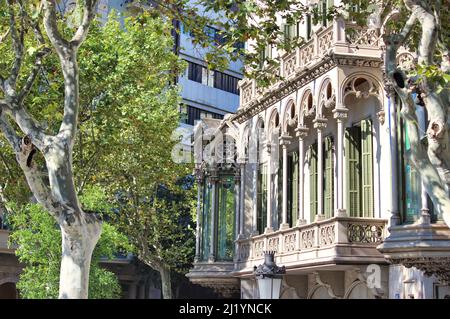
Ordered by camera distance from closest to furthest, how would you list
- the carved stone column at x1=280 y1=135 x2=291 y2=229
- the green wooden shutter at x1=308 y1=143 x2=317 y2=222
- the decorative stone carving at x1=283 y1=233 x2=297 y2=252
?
the decorative stone carving at x1=283 y1=233 x2=297 y2=252 → the green wooden shutter at x1=308 y1=143 x2=317 y2=222 → the carved stone column at x1=280 y1=135 x2=291 y2=229

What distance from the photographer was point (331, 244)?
17.6 meters

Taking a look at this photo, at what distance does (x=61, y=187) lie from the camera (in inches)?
477

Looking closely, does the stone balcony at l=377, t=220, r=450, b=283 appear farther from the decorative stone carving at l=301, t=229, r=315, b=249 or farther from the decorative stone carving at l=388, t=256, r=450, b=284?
the decorative stone carving at l=301, t=229, r=315, b=249

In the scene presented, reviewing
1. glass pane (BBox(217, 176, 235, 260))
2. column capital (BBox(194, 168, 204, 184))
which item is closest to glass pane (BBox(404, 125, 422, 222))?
glass pane (BBox(217, 176, 235, 260))

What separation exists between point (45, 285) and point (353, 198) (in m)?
9.42

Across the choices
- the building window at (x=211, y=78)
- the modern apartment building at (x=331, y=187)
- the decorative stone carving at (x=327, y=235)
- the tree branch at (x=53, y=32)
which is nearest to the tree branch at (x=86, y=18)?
the tree branch at (x=53, y=32)

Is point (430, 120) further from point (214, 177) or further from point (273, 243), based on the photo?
point (214, 177)

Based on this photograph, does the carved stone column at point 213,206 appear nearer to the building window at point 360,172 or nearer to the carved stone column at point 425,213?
the building window at point 360,172

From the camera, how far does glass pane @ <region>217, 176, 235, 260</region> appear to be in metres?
26.4

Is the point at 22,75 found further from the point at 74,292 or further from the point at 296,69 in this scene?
the point at 74,292

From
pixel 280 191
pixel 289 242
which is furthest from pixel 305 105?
pixel 289 242

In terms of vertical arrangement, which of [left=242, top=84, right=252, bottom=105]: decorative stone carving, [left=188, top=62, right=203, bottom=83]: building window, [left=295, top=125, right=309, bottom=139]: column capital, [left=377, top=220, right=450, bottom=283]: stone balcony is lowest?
[left=377, top=220, right=450, bottom=283]: stone balcony

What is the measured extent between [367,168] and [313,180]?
275cm

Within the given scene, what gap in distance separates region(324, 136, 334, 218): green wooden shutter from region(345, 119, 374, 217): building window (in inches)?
46.8
